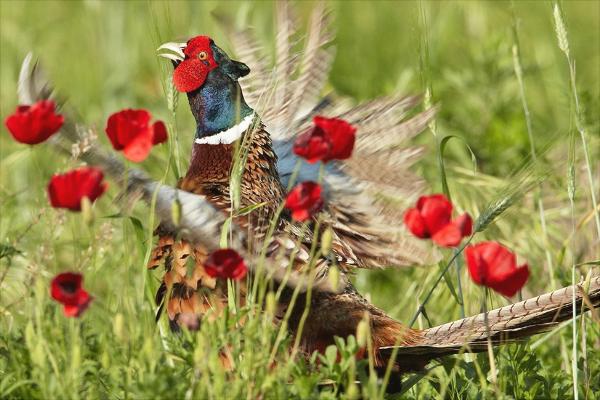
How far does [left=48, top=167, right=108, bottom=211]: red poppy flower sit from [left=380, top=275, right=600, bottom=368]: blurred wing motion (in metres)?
0.91

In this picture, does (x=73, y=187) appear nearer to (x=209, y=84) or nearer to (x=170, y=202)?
(x=170, y=202)

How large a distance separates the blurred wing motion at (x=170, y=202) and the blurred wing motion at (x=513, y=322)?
31 centimetres

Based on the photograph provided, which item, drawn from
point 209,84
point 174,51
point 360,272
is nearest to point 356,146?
point 209,84

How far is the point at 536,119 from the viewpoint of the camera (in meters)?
5.87

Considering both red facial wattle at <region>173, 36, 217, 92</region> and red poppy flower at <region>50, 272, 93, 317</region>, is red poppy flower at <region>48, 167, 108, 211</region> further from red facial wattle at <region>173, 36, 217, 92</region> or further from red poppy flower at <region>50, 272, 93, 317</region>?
red facial wattle at <region>173, 36, 217, 92</region>

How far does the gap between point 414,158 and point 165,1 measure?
107cm

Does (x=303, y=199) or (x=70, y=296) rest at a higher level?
(x=303, y=199)

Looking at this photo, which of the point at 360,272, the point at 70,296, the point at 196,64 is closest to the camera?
the point at 70,296

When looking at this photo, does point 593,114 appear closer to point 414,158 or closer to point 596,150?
point 596,150

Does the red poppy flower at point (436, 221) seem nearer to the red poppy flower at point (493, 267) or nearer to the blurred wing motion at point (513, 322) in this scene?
the red poppy flower at point (493, 267)

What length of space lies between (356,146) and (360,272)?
88cm

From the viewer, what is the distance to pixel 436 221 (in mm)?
2566

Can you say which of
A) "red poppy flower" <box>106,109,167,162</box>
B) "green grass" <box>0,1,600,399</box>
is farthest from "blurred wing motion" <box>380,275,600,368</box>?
"red poppy flower" <box>106,109,167,162</box>

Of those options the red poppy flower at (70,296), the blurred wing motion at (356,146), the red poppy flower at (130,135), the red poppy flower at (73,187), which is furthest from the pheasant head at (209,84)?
the red poppy flower at (70,296)
